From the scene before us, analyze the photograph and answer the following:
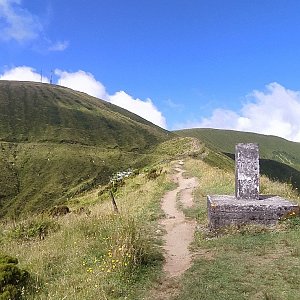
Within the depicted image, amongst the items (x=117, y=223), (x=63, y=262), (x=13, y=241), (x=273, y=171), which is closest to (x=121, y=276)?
(x=63, y=262)

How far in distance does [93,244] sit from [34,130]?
363 feet

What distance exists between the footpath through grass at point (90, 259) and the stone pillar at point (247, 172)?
323 cm

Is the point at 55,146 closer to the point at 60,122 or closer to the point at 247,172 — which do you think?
the point at 60,122

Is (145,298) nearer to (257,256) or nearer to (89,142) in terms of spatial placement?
(257,256)

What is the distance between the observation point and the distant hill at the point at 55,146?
81.4 metres

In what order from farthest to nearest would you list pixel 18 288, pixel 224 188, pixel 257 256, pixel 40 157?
pixel 40 157, pixel 224 188, pixel 257 256, pixel 18 288

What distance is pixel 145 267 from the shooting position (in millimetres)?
8734

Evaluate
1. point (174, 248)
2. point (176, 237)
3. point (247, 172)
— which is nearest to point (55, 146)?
point (247, 172)

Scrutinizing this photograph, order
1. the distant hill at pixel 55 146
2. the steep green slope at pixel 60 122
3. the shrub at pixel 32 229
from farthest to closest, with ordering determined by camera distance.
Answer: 1. the steep green slope at pixel 60 122
2. the distant hill at pixel 55 146
3. the shrub at pixel 32 229

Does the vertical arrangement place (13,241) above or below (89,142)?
below

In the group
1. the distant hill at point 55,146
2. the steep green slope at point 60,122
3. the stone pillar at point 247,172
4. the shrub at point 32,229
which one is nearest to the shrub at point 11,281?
the shrub at point 32,229

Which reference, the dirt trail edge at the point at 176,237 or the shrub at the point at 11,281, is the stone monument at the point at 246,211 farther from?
the shrub at the point at 11,281

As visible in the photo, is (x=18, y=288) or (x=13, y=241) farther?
(x=13, y=241)

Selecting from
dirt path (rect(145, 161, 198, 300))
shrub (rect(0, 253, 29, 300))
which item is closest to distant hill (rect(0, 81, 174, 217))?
dirt path (rect(145, 161, 198, 300))
